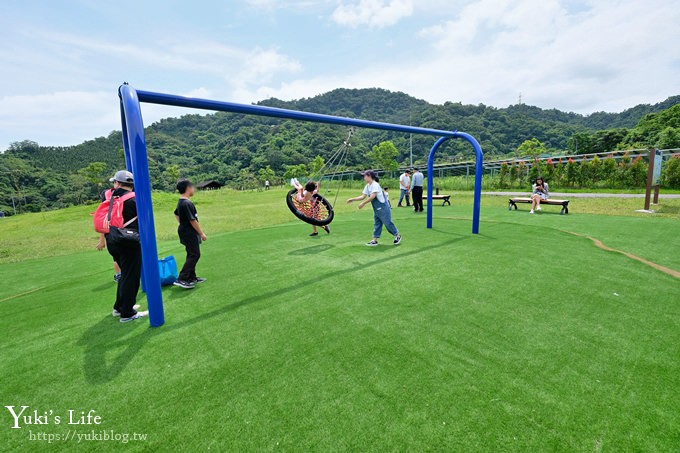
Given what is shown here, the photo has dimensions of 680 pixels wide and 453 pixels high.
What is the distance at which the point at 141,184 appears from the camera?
148 inches

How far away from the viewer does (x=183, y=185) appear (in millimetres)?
5328

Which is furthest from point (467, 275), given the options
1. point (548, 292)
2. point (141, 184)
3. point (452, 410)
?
point (141, 184)

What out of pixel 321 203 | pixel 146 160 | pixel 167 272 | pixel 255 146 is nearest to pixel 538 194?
pixel 321 203

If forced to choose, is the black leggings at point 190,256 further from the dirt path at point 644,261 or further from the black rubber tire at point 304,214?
the dirt path at point 644,261

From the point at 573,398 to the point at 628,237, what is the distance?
7816mm

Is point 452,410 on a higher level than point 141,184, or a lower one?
lower

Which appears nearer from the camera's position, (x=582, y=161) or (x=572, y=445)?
(x=572, y=445)

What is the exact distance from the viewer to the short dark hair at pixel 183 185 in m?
5.25

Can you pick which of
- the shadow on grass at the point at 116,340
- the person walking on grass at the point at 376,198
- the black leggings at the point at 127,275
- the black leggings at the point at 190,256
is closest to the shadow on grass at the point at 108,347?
the shadow on grass at the point at 116,340

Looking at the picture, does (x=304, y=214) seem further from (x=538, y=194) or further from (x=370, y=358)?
(x=538, y=194)

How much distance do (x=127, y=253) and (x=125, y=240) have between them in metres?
0.21

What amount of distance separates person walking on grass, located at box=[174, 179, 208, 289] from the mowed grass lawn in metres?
0.28

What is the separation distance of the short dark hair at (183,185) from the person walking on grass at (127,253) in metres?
0.91

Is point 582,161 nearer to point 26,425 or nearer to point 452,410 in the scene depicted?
point 452,410
